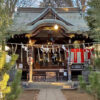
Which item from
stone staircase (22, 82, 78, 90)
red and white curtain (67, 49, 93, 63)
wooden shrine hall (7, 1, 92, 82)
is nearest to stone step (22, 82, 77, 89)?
stone staircase (22, 82, 78, 90)

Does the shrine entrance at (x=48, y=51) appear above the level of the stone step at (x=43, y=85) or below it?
above

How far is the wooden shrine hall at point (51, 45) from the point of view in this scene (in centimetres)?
987

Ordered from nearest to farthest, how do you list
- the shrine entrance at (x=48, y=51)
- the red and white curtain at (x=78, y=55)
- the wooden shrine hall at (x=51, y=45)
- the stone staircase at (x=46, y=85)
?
the stone staircase at (x=46, y=85) → the wooden shrine hall at (x=51, y=45) → the shrine entrance at (x=48, y=51) → the red and white curtain at (x=78, y=55)

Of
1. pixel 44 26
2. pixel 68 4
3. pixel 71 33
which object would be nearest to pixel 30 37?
pixel 44 26

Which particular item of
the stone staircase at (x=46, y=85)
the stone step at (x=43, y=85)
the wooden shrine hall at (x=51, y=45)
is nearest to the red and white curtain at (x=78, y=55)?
the wooden shrine hall at (x=51, y=45)

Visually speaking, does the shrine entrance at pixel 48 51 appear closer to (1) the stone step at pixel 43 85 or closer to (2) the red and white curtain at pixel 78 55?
(2) the red and white curtain at pixel 78 55

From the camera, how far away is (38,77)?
431 inches

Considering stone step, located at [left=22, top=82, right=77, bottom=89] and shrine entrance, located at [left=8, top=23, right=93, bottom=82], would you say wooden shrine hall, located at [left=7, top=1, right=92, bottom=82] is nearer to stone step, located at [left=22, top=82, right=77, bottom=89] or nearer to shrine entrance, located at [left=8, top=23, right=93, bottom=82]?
shrine entrance, located at [left=8, top=23, right=93, bottom=82]

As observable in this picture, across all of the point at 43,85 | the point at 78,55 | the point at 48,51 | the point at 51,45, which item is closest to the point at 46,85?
the point at 43,85

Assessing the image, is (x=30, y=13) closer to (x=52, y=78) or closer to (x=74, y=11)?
(x=74, y=11)

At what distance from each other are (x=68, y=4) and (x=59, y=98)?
17.5 meters

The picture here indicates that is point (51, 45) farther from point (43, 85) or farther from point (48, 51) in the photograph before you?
point (43, 85)

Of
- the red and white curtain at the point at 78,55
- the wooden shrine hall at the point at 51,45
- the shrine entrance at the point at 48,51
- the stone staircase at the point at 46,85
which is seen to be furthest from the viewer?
the red and white curtain at the point at 78,55

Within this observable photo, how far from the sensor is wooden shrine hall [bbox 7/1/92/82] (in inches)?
388
